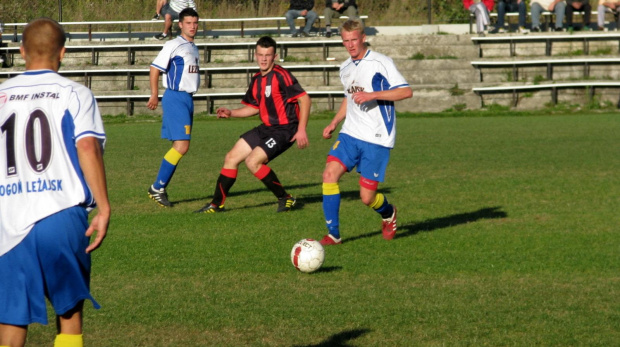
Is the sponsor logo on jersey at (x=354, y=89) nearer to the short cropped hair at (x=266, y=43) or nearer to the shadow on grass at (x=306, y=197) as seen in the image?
the short cropped hair at (x=266, y=43)

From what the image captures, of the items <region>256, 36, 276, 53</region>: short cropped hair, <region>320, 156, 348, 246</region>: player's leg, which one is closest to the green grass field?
<region>320, 156, 348, 246</region>: player's leg

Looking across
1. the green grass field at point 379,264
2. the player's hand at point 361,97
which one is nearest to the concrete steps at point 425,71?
the green grass field at point 379,264

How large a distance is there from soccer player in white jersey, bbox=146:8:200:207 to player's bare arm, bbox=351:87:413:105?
11.6 feet

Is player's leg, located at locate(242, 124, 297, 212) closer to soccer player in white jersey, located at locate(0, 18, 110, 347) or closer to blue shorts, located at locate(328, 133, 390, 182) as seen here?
blue shorts, located at locate(328, 133, 390, 182)

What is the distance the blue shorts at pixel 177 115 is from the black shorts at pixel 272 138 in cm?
102

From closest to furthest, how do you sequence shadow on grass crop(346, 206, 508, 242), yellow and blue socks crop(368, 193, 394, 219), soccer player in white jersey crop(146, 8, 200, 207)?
yellow and blue socks crop(368, 193, 394, 219)
shadow on grass crop(346, 206, 508, 242)
soccer player in white jersey crop(146, 8, 200, 207)

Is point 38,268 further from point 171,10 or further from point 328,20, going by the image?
point 328,20

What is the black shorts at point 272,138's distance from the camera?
970 cm

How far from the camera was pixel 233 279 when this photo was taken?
6.62 m

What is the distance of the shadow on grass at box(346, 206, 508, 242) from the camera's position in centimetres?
847

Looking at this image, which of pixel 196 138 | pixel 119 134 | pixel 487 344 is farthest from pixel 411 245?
pixel 119 134

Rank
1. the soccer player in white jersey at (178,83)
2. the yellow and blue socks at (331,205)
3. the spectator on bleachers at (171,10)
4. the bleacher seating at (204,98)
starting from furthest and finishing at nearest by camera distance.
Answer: the bleacher seating at (204,98) < the spectator on bleachers at (171,10) < the soccer player in white jersey at (178,83) < the yellow and blue socks at (331,205)

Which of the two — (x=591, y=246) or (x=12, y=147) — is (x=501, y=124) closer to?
(x=591, y=246)

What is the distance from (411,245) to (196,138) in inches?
433
